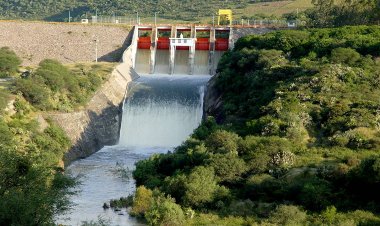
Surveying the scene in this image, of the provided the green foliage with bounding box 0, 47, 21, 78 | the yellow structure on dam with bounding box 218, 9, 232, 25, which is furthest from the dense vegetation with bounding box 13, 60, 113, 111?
the yellow structure on dam with bounding box 218, 9, 232, 25

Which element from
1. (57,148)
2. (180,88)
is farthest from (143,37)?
(57,148)

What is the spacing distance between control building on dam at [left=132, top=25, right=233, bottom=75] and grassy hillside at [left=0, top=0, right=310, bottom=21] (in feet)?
189

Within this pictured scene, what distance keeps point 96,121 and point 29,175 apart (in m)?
32.3

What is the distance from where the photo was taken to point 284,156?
45375mm

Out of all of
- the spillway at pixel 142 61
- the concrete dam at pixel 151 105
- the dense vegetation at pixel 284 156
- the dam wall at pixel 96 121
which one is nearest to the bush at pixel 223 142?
the dense vegetation at pixel 284 156

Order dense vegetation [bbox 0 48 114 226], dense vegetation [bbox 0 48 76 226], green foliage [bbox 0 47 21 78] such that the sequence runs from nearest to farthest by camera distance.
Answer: dense vegetation [bbox 0 48 76 226] → dense vegetation [bbox 0 48 114 226] → green foliage [bbox 0 47 21 78]

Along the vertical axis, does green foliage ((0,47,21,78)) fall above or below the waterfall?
above

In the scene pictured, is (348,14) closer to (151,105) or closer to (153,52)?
(153,52)

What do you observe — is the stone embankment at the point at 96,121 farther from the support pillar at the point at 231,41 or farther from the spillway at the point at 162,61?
the support pillar at the point at 231,41

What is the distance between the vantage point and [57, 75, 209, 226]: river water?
5381cm

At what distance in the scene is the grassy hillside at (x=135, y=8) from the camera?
158 m

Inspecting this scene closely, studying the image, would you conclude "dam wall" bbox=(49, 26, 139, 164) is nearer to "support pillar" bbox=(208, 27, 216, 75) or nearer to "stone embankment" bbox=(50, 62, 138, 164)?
"stone embankment" bbox=(50, 62, 138, 164)

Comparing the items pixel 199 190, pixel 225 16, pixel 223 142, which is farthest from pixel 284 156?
pixel 225 16

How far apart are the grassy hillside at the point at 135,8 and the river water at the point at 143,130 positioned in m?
71.3
